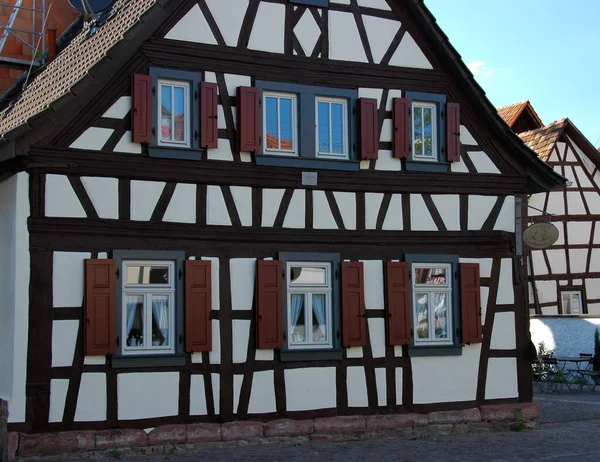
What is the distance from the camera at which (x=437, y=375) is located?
14133 millimetres

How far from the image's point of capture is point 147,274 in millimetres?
12438

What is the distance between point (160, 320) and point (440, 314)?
4449 millimetres

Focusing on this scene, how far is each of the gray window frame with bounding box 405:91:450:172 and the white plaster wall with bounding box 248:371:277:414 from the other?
153 inches

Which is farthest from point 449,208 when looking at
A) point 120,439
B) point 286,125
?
point 120,439

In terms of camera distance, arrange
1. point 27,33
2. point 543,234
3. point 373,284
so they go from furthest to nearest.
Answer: point 27,33, point 543,234, point 373,284

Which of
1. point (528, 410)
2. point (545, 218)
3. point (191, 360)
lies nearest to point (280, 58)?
point (191, 360)

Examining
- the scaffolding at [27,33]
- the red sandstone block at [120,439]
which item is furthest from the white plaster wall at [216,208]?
the scaffolding at [27,33]

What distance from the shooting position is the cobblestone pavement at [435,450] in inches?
Result: 468

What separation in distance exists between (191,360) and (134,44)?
169 inches

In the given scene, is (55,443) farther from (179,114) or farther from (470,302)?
(470,302)

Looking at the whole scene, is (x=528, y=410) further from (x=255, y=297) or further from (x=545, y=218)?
(x=545, y=218)

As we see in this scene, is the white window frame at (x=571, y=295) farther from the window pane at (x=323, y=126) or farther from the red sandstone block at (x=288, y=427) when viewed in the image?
the red sandstone block at (x=288, y=427)

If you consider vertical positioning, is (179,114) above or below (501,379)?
above

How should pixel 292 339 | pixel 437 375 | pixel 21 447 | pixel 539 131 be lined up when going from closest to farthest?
1. pixel 21 447
2. pixel 292 339
3. pixel 437 375
4. pixel 539 131
